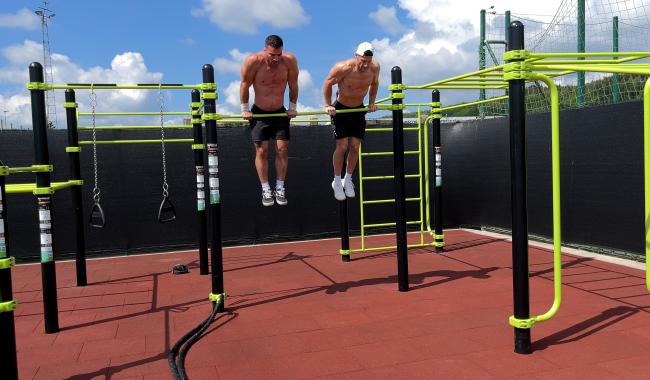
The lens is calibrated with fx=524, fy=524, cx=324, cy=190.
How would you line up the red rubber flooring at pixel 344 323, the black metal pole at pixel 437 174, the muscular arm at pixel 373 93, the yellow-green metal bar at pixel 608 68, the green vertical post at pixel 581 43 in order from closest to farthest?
the yellow-green metal bar at pixel 608 68, the red rubber flooring at pixel 344 323, the muscular arm at pixel 373 93, the black metal pole at pixel 437 174, the green vertical post at pixel 581 43

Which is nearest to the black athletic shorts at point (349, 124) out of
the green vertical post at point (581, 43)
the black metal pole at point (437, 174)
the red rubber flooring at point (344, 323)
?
the red rubber flooring at point (344, 323)

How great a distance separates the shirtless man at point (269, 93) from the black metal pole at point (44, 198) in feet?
4.94

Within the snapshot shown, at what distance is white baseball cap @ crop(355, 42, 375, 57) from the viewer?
15.0 ft

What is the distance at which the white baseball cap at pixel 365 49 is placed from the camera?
457cm

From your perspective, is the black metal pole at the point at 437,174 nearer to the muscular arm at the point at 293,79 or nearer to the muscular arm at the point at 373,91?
the muscular arm at the point at 373,91

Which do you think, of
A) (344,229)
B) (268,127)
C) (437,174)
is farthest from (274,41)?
(437,174)

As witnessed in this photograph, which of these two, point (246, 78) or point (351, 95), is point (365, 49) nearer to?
point (351, 95)

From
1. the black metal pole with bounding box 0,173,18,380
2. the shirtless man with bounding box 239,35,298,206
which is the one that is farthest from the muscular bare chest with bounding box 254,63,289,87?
the black metal pole with bounding box 0,173,18,380

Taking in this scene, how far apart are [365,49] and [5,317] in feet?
11.0

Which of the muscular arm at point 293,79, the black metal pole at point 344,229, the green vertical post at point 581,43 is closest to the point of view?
the muscular arm at point 293,79

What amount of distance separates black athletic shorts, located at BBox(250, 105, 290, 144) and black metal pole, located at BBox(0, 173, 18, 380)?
239cm

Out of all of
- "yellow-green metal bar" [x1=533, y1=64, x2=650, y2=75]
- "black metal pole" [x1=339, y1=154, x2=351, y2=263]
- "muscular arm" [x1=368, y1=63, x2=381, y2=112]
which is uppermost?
"muscular arm" [x1=368, y1=63, x2=381, y2=112]

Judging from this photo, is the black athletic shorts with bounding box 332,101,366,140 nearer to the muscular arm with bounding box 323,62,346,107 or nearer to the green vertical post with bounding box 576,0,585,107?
the muscular arm with bounding box 323,62,346,107

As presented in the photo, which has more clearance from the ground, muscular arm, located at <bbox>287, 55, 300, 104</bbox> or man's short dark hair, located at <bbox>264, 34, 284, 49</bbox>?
man's short dark hair, located at <bbox>264, 34, 284, 49</bbox>
